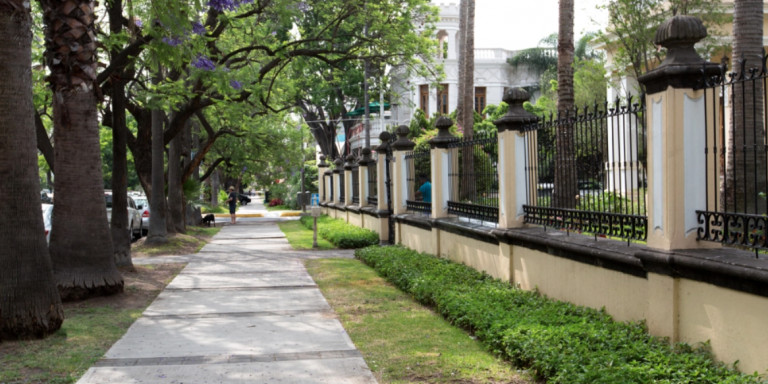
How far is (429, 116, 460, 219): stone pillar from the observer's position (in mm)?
13461

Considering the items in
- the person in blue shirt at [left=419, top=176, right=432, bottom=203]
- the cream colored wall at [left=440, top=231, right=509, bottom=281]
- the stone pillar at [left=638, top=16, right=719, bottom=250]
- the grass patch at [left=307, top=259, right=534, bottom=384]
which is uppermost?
the stone pillar at [left=638, top=16, right=719, bottom=250]

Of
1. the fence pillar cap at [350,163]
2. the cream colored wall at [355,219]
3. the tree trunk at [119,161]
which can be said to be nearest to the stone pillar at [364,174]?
the cream colored wall at [355,219]

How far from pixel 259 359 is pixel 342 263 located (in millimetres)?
8927

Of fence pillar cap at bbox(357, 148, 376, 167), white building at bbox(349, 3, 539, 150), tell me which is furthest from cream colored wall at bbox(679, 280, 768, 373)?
white building at bbox(349, 3, 539, 150)

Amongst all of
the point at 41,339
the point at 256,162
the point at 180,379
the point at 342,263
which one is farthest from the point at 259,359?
the point at 256,162

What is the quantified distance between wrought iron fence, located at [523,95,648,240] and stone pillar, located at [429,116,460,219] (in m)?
3.61

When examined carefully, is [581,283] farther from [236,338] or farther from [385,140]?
[385,140]

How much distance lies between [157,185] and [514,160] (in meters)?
13.3

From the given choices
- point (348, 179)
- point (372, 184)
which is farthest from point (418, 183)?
point (348, 179)

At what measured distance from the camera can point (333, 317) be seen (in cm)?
948

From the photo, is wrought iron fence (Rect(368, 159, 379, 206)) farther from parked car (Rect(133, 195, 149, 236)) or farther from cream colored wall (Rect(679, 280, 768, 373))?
cream colored wall (Rect(679, 280, 768, 373))

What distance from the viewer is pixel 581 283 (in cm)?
791

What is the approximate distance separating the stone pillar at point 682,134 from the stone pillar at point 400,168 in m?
10.4

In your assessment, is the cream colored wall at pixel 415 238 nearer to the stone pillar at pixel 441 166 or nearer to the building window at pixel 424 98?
the stone pillar at pixel 441 166
